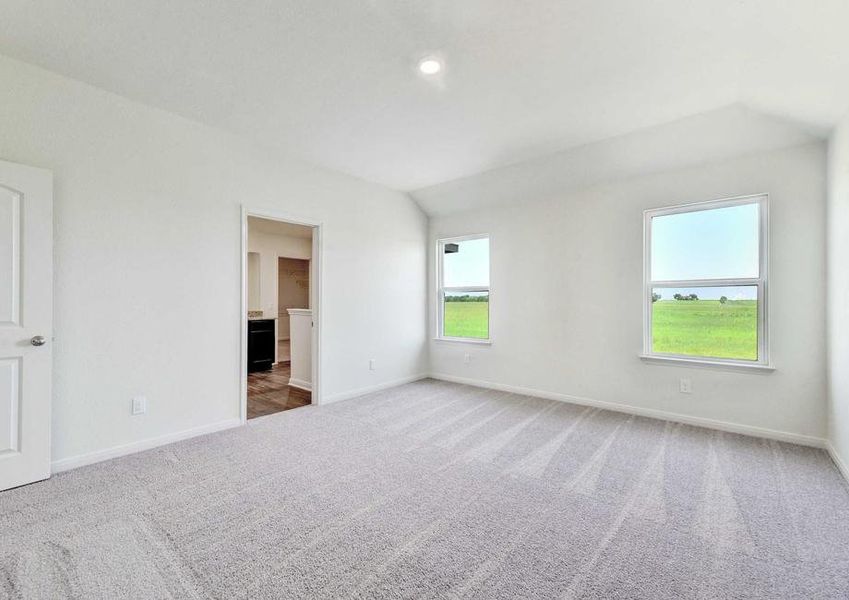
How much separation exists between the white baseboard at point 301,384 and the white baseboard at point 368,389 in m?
0.76

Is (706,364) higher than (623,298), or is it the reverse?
(623,298)

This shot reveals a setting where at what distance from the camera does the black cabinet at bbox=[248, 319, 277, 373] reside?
611 centimetres

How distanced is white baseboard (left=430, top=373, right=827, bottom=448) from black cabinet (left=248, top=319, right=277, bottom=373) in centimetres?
346

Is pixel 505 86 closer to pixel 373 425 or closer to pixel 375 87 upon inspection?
pixel 375 87

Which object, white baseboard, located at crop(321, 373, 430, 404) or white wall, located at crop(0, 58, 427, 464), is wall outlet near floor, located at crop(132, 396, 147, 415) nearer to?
white wall, located at crop(0, 58, 427, 464)

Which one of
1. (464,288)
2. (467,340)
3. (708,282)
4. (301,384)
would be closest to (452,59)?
(708,282)

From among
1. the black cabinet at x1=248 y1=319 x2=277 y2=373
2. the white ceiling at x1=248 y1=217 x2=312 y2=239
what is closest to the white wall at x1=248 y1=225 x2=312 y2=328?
the white ceiling at x1=248 y1=217 x2=312 y2=239

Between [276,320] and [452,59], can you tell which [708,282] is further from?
[276,320]

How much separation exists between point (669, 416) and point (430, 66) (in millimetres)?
3669

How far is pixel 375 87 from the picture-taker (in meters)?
2.63

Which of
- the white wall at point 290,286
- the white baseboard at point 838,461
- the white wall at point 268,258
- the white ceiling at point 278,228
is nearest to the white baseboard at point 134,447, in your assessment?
the white ceiling at point 278,228

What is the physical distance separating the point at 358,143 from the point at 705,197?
10.6ft

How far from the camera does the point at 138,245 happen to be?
2.85 metres

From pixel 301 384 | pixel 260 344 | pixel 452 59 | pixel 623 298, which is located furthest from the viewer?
pixel 260 344
